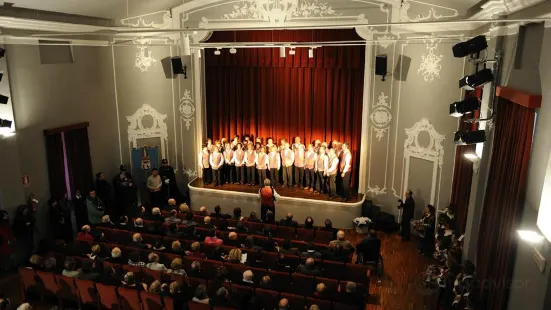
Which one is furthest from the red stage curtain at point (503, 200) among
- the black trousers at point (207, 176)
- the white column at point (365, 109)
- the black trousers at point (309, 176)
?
the black trousers at point (207, 176)

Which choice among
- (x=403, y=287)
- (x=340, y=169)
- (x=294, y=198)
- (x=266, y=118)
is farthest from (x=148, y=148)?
(x=403, y=287)

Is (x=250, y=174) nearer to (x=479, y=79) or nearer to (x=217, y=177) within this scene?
(x=217, y=177)

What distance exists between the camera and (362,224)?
10.7 meters

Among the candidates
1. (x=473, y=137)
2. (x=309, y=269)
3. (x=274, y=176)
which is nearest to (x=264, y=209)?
(x=274, y=176)

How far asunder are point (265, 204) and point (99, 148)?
4652mm

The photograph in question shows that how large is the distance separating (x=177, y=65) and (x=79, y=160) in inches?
138

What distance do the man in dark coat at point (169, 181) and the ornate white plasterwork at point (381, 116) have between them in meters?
5.75

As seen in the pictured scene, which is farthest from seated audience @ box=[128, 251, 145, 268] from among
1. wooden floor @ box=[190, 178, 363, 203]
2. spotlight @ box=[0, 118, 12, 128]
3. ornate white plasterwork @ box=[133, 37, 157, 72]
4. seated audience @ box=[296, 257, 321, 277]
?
ornate white plasterwork @ box=[133, 37, 157, 72]

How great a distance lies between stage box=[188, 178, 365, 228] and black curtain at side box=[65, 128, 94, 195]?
8.84 feet

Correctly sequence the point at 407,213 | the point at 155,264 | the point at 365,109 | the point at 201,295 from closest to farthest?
1. the point at 201,295
2. the point at 155,264
3. the point at 407,213
4. the point at 365,109

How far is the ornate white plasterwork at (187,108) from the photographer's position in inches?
490

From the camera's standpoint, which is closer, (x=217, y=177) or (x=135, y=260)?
(x=135, y=260)

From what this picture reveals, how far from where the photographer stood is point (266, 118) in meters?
12.8

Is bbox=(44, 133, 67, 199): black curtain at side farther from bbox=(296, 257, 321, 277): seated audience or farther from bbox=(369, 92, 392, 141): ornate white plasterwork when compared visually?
bbox=(369, 92, 392, 141): ornate white plasterwork
